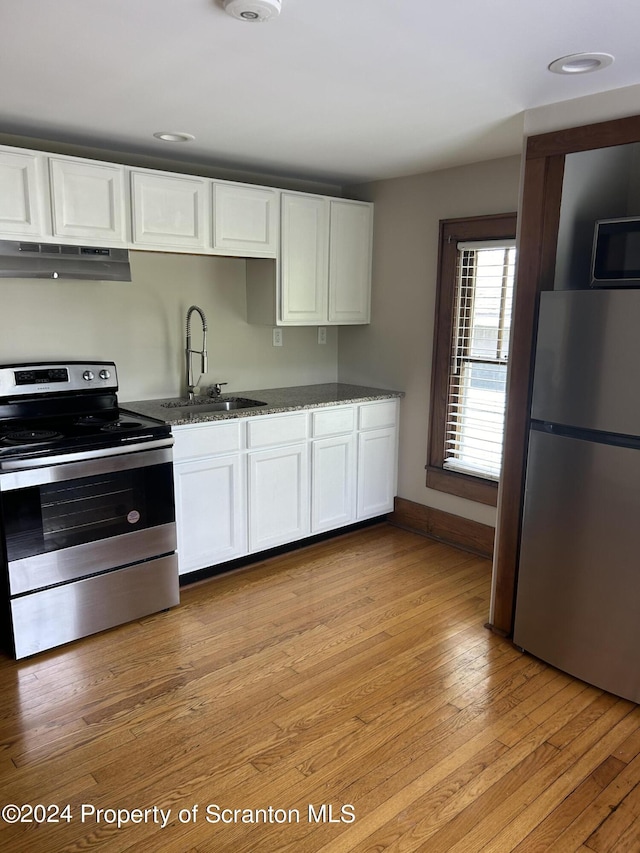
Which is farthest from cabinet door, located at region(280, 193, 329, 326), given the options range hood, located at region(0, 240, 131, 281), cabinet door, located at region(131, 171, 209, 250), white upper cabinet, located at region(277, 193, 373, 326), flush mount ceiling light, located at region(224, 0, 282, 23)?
flush mount ceiling light, located at region(224, 0, 282, 23)

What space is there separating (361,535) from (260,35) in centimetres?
297

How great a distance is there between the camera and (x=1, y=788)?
1.95 meters

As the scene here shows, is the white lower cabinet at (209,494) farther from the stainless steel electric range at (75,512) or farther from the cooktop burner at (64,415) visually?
the cooktop burner at (64,415)

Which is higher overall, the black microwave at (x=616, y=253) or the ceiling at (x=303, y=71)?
the ceiling at (x=303, y=71)

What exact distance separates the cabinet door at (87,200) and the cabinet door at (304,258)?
1.01 m

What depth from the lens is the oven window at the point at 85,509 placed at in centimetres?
255

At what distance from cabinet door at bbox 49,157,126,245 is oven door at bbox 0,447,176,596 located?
1055 millimetres

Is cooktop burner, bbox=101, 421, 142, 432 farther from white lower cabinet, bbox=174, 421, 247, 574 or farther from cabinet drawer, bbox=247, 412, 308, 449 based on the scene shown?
cabinet drawer, bbox=247, 412, 308, 449

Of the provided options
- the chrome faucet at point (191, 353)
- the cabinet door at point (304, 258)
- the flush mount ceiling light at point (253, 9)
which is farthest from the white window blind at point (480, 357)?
the flush mount ceiling light at point (253, 9)

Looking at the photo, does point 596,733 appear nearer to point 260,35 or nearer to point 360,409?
point 360,409

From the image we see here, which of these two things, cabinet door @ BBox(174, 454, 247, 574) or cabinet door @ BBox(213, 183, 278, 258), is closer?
cabinet door @ BBox(174, 454, 247, 574)

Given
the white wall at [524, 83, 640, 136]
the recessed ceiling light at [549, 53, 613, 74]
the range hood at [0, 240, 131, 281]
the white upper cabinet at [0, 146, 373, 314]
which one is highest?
the recessed ceiling light at [549, 53, 613, 74]

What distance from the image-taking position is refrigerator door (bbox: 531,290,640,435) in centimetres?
222

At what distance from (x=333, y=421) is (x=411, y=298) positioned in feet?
3.15
